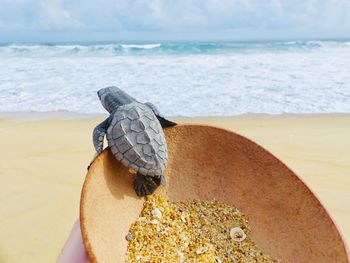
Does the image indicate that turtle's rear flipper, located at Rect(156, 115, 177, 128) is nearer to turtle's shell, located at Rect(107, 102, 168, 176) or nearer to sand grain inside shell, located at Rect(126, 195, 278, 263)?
turtle's shell, located at Rect(107, 102, 168, 176)

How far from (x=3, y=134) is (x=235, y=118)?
3.06 meters

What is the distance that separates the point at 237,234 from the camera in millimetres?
1444

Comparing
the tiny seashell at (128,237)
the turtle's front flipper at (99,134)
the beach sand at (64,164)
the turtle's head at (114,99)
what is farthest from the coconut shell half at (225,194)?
the beach sand at (64,164)

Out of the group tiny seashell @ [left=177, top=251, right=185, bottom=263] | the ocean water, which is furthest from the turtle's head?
the ocean water

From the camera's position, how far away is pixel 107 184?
1.21 meters

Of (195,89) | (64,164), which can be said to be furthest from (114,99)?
(195,89)

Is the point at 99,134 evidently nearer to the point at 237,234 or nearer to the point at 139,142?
the point at 139,142

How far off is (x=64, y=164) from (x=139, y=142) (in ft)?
7.51

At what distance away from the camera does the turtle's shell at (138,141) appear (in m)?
1.26

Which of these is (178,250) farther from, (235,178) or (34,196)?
(34,196)

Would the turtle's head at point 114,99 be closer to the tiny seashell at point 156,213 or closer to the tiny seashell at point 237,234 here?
the tiny seashell at point 156,213

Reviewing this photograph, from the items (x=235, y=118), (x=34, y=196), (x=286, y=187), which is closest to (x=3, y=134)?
(x=34, y=196)

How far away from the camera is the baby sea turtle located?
1261 millimetres

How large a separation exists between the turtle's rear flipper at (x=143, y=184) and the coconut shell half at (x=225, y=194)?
3cm
